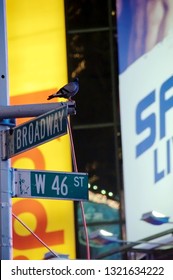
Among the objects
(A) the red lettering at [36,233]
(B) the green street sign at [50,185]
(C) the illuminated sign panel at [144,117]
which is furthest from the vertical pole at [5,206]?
(A) the red lettering at [36,233]

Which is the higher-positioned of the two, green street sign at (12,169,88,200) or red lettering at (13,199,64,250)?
green street sign at (12,169,88,200)

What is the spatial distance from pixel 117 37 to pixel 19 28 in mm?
1089

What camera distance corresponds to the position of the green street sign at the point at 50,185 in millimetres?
5637

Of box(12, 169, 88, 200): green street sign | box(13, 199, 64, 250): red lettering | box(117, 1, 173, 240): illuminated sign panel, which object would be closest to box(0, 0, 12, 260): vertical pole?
box(12, 169, 88, 200): green street sign

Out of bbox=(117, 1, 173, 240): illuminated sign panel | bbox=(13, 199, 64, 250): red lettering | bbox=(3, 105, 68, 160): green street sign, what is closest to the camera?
bbox=(3, 105, 68, 160): green street sign

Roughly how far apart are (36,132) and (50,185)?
320 millimetres

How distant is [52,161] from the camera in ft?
35.1

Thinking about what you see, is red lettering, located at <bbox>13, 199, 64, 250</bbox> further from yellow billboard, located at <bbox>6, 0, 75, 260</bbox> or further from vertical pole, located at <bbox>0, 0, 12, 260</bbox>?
vertical pole, located at <bbox>0, 0, 12, 260</bbox>

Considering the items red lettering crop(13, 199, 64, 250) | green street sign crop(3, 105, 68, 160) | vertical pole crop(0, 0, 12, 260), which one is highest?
green street sign crop(3, 105, 68, 160)

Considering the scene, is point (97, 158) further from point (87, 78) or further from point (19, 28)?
point (19, 28)

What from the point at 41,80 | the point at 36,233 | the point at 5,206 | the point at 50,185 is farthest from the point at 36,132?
the point at 41,80

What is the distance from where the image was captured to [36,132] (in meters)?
5.58

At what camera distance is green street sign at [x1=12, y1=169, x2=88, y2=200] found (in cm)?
564

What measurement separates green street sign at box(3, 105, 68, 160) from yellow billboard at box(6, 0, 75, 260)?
4.88 metres
